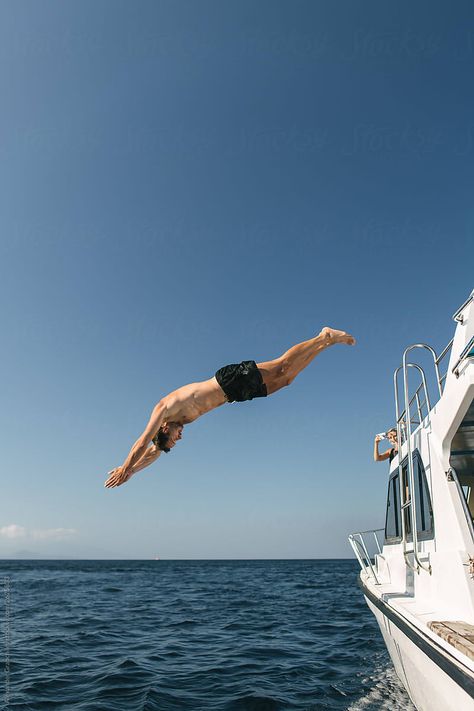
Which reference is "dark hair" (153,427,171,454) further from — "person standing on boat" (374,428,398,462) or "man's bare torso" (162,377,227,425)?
"person standing on boat" (374,428,398,462)

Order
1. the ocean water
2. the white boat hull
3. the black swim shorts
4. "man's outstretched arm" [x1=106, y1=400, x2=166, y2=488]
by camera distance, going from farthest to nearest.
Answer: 1. the ocean water
2. the black swim shorts
3. "man's outstretched arm" [x1=106, y1=400, x2=166, y2=488]
4. the white boat hull

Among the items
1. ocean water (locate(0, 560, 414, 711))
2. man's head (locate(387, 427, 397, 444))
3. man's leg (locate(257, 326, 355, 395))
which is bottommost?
ocean water (locate(0, 560, 414, 711))

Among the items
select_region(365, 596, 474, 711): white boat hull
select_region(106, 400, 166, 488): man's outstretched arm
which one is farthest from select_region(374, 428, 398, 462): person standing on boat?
select_region(106, 400, 166, 488): man's outstretched arm

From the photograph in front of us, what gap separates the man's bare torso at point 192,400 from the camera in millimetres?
4992

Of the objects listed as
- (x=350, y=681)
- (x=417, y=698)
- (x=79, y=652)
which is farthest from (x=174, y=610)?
(x=417, y=698)

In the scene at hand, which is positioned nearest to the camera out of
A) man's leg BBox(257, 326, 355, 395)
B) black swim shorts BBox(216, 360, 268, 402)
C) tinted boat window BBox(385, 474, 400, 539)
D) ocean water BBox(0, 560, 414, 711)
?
black swim shorts BBox(216, 360, 268, 402)

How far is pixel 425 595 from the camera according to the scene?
229 inches

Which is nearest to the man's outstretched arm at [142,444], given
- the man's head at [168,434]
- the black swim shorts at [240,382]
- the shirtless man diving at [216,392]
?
the shirtless man diving at [216,392]

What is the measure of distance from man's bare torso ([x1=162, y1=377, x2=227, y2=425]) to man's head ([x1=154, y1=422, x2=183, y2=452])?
2.3 inches

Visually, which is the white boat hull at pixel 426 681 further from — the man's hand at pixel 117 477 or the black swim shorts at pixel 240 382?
the man's hand at pixel 117 477

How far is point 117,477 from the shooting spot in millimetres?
5129

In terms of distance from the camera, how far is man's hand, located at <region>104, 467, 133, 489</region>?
16.6 feet

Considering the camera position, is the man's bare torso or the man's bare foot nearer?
the man's bare torso

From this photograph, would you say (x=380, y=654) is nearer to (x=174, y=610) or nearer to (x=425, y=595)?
(x=425, y=595)
